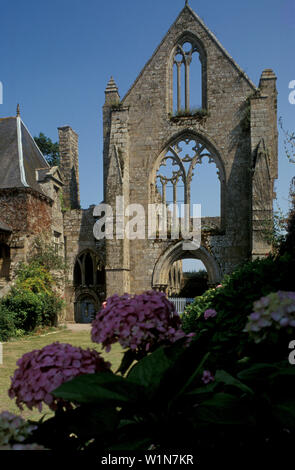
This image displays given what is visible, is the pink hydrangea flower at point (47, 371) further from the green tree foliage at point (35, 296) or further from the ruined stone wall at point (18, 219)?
the ruined stone wall at point (18, 219)

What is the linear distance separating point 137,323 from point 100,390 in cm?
42

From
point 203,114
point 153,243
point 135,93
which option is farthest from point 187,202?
point 135,93

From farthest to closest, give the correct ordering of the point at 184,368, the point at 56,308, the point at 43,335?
the point at 56,308, the point at 43,335, the point at 184,368

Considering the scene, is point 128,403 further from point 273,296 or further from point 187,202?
point 187,202

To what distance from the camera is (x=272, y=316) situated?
1432mm

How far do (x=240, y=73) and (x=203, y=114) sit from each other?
1.99m

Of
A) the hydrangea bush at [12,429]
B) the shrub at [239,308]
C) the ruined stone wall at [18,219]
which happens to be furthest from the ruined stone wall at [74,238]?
the hydrangea bush at [12,429]

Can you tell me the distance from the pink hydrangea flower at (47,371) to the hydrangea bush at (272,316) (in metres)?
0.65

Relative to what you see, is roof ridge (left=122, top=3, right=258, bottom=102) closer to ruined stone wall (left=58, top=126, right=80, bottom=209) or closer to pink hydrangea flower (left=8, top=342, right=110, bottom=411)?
ruined stone wall (left=58, top=126, right=80, bottom=209)

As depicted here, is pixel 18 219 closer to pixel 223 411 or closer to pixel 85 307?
pixel 85 307

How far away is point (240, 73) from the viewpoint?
48.7 feet

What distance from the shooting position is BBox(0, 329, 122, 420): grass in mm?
5115

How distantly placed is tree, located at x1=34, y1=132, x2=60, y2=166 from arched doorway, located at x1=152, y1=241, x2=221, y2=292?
18434mm

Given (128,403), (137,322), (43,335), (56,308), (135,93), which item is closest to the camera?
(128,403)
